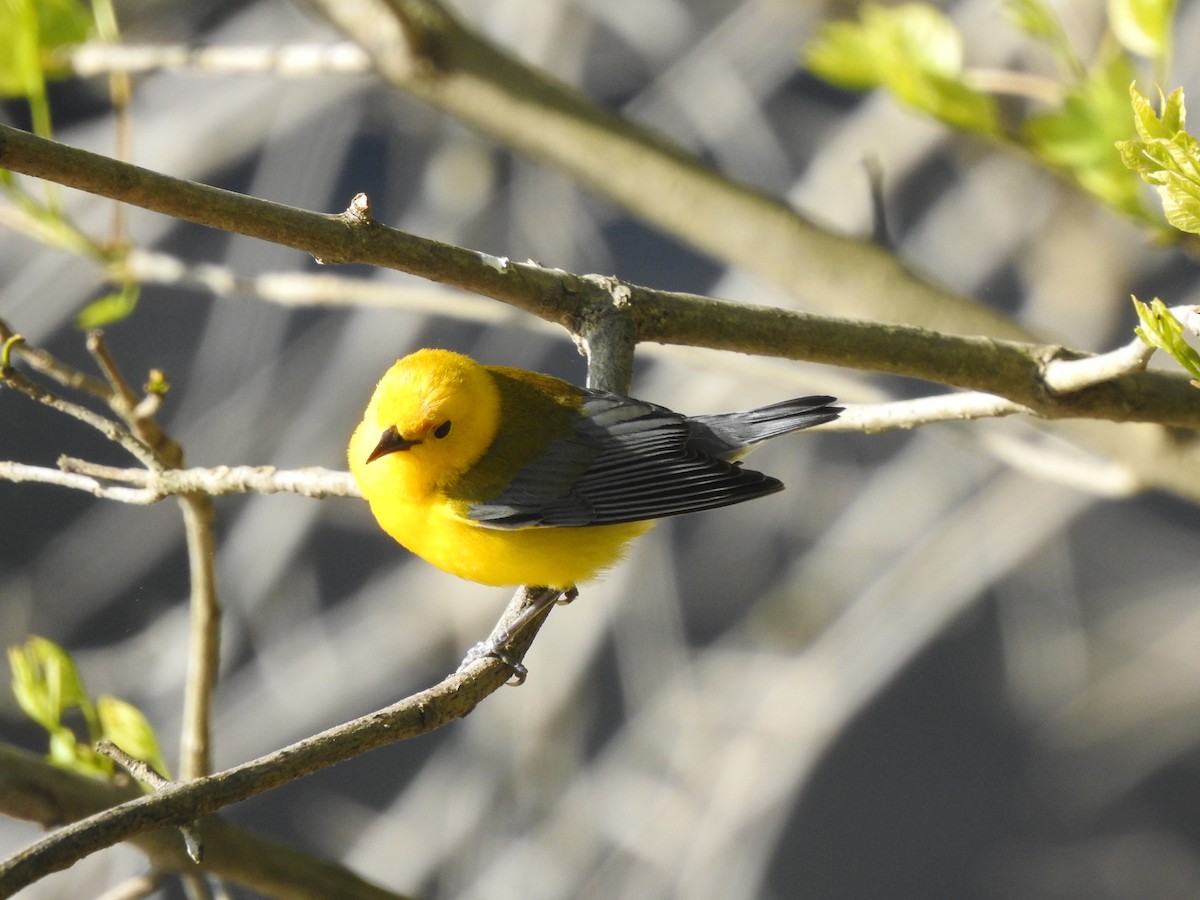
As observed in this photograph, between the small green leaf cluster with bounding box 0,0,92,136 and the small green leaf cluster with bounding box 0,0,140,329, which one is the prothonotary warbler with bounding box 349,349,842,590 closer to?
the small green leaf cluster with bounding box 0,0,140,329

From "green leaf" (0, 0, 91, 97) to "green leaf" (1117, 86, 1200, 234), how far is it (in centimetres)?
142

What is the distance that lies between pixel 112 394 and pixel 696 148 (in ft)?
8.90

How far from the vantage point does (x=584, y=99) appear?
2.24m

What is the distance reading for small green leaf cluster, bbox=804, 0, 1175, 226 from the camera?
5.57 ft

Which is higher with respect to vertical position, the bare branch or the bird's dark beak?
the bare branch

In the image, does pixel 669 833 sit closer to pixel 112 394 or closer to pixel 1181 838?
pixel 1181 838

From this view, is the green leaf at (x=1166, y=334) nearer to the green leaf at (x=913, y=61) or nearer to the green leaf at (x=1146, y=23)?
the green leaf at (x=1146, y=23)

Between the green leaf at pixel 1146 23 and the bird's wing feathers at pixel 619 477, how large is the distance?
2.60 ft

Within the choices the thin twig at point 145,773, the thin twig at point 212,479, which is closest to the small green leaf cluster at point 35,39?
the thin twig at point 212,479

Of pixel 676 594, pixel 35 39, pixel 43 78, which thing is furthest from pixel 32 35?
pixel 676 594

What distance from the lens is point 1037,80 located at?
6.34 feet

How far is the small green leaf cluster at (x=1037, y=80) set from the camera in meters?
1.70

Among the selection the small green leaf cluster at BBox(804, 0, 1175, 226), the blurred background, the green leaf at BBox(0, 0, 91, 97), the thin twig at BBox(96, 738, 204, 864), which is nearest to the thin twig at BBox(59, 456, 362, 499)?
the thin twig at BBox(96, 738, 204, 864)

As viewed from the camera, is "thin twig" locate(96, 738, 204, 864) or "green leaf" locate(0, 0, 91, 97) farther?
"green leaf" locate(0, 0, 91, 97)
